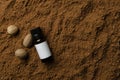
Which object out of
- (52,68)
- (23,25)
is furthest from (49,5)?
(52,68)

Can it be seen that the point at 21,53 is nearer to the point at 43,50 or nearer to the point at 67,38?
the point at 43,50

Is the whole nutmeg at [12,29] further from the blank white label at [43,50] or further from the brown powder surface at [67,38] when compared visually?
the blank white label at [43,50]

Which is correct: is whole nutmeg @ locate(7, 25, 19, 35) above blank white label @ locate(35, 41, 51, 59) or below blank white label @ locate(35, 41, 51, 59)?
above

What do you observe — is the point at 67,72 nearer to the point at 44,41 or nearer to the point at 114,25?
the point at 44,41

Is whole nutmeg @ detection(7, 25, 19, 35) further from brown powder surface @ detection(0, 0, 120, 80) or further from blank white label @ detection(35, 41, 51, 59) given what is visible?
blank white label @ detection(35, 41, 51, 59)

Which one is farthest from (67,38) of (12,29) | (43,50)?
(12,29)

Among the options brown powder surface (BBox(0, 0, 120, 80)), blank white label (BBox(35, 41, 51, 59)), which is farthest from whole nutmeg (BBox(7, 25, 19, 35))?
blank white label (BBox(35, 41, 51, 59))
